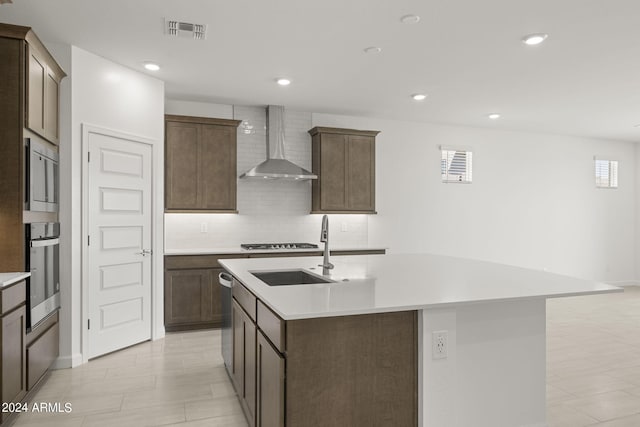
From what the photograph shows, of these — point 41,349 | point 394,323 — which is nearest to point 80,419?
point 41,349

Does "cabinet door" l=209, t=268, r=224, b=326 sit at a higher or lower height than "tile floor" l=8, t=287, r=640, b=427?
higher

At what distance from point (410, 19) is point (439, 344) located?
233 cm

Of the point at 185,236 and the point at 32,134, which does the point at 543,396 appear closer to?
the point at 32,134

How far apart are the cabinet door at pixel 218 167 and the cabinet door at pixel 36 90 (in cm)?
203

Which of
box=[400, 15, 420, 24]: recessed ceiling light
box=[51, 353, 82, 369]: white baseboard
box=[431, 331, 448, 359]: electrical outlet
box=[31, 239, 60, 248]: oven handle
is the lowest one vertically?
box=[51, 353, 82, 369]: white baseboard

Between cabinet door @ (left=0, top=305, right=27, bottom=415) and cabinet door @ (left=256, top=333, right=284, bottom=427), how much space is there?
1.50 metres

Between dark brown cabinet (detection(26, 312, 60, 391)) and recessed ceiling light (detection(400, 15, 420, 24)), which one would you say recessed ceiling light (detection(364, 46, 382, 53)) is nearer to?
recessed ceiling light (detection(400, 15, 420, 24))

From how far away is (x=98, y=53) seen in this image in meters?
3.75

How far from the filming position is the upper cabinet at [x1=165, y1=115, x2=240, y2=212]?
16.1 ft

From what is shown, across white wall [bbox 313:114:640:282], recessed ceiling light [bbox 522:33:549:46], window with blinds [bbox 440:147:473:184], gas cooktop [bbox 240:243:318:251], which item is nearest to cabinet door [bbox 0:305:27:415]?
gas cooktop [bbox 240:243:318:251]

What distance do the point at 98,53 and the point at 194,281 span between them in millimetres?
2478

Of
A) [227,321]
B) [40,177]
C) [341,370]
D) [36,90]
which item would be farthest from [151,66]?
[341,370]

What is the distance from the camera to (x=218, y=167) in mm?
5102

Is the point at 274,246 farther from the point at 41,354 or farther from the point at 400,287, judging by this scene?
the point at 400,287
